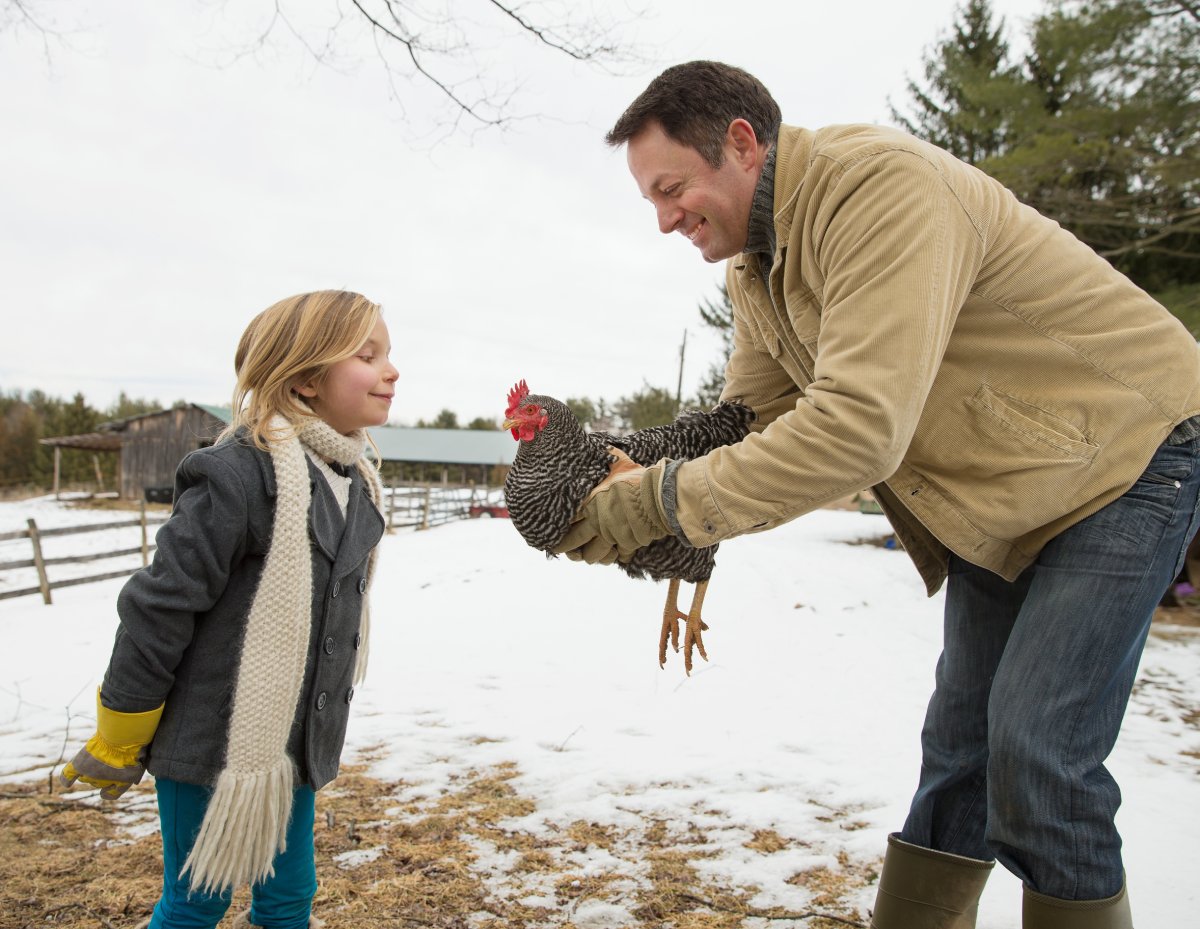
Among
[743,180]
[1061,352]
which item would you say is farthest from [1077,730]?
[743,180]

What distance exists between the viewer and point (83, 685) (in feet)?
17.2

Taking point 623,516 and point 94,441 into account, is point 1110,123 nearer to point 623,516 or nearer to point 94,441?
point 623,516

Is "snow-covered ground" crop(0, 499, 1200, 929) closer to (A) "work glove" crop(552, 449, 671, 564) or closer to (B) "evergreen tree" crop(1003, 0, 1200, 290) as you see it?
(A) "work glove" crop(552, 449, 671, 564)

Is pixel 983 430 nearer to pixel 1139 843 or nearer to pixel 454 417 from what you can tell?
pixel 1139 843

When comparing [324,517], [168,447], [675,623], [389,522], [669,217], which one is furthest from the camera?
[168,447]

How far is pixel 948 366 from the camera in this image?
1512mm

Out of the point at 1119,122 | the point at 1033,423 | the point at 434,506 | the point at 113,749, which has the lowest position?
the point at 434,506

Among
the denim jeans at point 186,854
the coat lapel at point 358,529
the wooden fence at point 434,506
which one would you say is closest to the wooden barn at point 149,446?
the wooden fence at point 434,506

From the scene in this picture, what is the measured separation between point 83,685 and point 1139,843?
231 inches

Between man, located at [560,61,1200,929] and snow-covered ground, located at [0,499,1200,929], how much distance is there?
1.29m

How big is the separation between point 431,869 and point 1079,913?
199 cm

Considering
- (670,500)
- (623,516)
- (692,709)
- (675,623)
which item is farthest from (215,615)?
(692,709)

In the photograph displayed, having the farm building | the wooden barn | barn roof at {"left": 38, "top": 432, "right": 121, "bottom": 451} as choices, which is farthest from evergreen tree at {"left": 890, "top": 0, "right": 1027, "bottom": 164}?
barn roof at {"left": 38, "top": 432, "right": 121, "bottom": 451}

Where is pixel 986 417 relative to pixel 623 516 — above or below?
above
